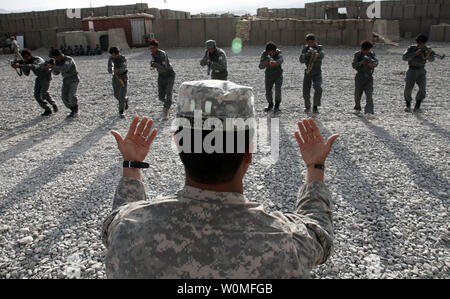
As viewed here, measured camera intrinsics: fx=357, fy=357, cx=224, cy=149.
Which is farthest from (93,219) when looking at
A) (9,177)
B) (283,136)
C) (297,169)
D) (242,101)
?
(283,136)

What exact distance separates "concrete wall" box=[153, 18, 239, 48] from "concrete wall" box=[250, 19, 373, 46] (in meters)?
1.62

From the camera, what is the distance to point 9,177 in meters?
4.99

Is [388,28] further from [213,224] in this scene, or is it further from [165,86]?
[213,224]

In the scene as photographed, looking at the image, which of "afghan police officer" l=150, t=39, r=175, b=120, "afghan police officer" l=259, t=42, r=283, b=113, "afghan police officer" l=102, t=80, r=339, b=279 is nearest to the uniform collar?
"afghan police officer" l=102, t=80, r=339, b=279

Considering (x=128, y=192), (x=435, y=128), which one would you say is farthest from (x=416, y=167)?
(x=128, y=192)

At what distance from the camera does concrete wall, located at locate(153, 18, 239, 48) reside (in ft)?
75.4

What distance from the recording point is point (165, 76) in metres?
7.99

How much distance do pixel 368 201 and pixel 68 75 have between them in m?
6.81

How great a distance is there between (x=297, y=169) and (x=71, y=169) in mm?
3212

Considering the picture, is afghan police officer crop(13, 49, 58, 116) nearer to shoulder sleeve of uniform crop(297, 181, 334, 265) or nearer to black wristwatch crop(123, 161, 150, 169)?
black wristwatch crop(123, 161, 150, 169)

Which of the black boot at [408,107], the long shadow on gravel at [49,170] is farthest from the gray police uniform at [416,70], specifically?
the long shadow on gravel at [49,170]

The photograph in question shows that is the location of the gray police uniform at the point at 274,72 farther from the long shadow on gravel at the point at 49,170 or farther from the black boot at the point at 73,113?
the black boot at the point at 73,113

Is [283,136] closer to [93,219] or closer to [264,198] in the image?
[264,198]

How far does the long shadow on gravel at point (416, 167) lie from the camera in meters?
4.24
